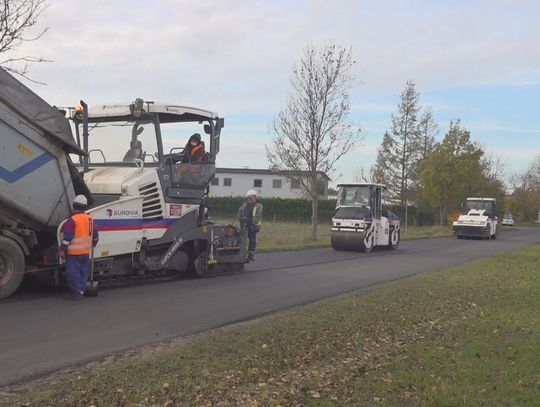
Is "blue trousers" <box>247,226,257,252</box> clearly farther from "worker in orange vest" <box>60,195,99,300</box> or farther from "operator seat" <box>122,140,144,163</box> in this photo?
"worker in orange vest" <box>60,195,99,300</box>

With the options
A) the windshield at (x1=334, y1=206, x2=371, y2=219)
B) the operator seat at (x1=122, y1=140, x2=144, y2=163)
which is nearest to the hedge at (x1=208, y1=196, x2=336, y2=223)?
the windshield at (x1=334, y1=206, x2=371, y2=219)

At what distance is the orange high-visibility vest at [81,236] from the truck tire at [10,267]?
2.29 ft

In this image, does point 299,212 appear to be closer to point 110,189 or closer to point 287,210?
point 287,210

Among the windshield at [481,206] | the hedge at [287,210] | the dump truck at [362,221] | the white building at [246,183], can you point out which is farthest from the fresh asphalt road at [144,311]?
the white building at [246,183]

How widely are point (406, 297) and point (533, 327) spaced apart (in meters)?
2.78

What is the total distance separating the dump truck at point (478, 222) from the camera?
112ft

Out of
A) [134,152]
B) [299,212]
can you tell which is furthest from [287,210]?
[134,152]

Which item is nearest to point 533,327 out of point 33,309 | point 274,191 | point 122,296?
point 122,296

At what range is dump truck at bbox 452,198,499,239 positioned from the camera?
34.3 meters

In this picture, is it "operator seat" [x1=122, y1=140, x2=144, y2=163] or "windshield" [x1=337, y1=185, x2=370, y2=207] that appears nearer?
"operator seat" [x1=122, y1=140, x2=144, y2=163]

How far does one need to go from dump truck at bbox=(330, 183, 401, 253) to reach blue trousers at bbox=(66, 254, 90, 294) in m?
13.4

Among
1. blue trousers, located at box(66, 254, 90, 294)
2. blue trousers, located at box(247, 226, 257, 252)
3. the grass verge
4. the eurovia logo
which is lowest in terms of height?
the grass verge

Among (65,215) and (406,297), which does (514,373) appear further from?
(65,215)

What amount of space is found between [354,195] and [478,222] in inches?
585
